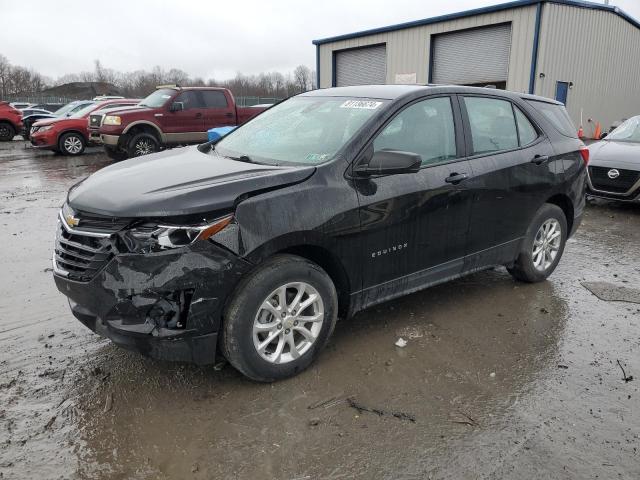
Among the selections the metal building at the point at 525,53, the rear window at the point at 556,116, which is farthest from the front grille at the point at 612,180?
the metal building at the point at 525,53

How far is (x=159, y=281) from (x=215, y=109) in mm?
12326

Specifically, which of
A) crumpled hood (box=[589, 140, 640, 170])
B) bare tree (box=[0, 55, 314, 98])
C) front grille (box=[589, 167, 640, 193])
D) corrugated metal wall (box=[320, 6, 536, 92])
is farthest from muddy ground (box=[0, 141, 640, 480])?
bare tree (box=[0, 55, 314, 98])

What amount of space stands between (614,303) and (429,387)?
237 centimetres

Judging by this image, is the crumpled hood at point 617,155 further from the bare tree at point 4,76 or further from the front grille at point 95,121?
the bare tree at point 4,76

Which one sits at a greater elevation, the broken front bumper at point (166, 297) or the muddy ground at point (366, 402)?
the broken front bumper at point (166, 297)

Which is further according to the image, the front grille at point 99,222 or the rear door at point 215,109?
the rear door at point 215,109

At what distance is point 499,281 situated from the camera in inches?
199

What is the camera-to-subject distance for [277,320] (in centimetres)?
308

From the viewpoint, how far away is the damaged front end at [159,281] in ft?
8.84

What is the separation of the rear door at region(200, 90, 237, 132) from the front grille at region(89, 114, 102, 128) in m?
2.94

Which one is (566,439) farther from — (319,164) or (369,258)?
(319,164)

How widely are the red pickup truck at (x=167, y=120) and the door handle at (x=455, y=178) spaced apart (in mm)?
9548

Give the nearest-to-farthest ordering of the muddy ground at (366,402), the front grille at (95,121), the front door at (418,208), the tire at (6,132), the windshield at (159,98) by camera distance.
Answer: the muddy ground at (366,402)
the front door at (418,208)
the windshield at (159,98)
the front grille at (95,121)
the tire at (6,132)

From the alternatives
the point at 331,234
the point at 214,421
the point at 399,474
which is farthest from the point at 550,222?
the point at 214,421
